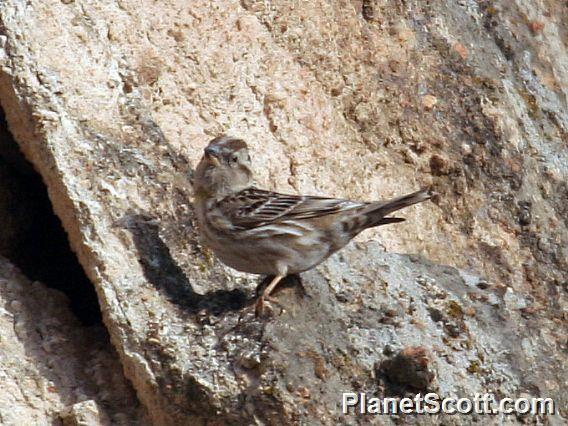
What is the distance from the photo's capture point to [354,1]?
9.72 m

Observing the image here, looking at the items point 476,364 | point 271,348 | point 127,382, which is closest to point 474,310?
point 476,364

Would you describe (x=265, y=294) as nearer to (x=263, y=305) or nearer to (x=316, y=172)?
(x=263, y=305)

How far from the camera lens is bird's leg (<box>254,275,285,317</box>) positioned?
24.3 feet

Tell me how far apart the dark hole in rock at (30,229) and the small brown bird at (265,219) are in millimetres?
1144

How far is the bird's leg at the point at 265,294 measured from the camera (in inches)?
292

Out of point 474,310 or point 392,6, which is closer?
point 474,310

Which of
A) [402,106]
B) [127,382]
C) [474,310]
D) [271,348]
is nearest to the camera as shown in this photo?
[271,348]

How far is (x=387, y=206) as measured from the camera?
305 inches

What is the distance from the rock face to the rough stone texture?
31 centimetres

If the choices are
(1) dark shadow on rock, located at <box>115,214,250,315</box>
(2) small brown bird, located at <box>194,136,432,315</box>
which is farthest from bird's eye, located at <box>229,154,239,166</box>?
(1) dark shadow on rock, located at <box>115,214,250,315</box>

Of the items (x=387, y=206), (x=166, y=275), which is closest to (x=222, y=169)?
(x=166, y=275)

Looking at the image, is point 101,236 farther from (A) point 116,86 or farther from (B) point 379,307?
(B) point 379,307

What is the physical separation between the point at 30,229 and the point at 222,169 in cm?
155

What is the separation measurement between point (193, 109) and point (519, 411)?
2.89 m
